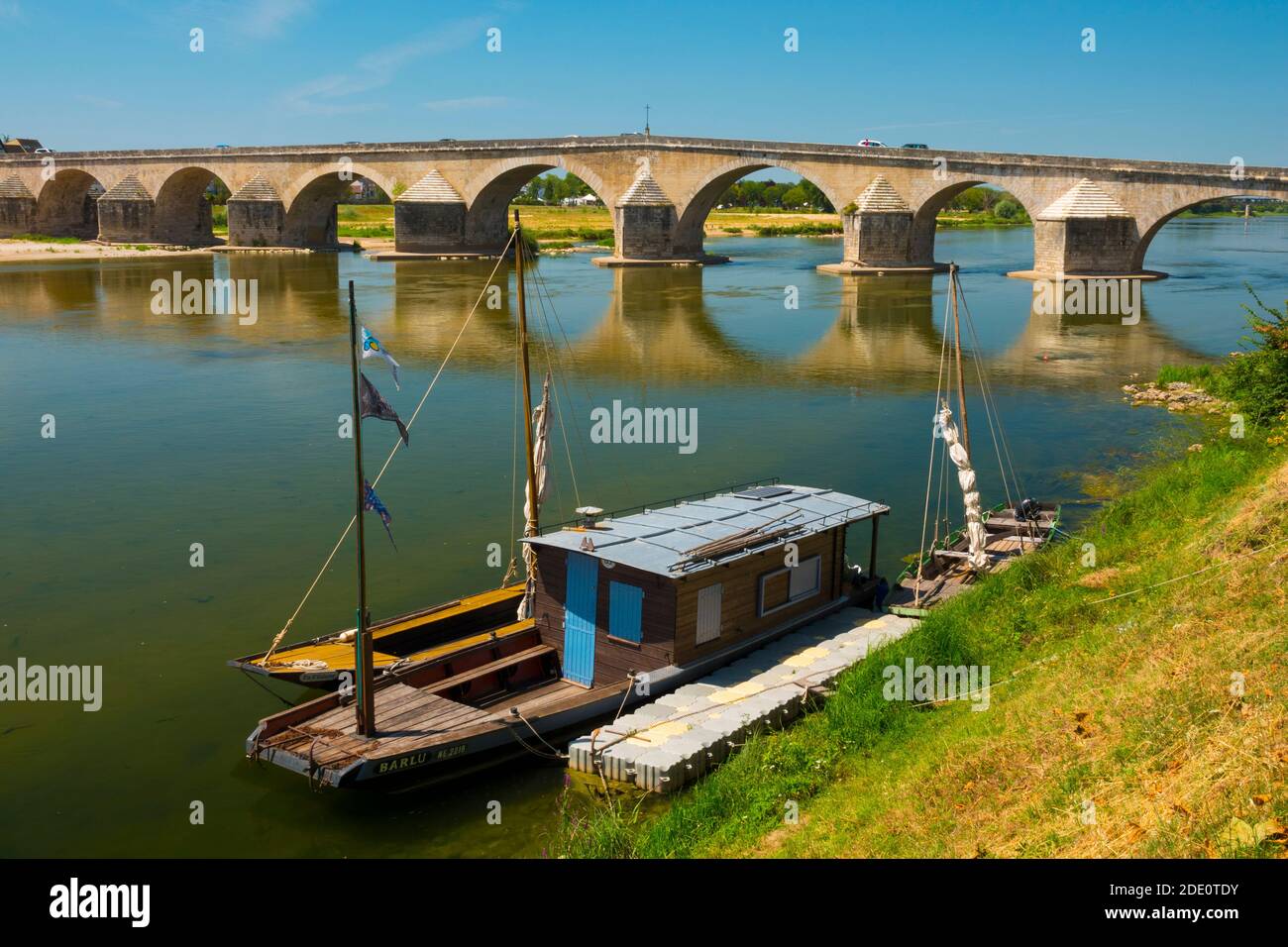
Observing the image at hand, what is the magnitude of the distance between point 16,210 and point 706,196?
144 ft

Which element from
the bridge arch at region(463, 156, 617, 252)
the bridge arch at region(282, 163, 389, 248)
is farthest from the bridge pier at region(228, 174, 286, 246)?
the bridge arch at region(463, 156, 617, 252)

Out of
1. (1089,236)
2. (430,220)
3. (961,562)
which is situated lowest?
(961,562)

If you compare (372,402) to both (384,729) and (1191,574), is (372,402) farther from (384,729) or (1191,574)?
(1191,574)

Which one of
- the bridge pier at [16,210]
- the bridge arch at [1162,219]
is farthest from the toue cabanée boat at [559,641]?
the bridge pier at [16,210]

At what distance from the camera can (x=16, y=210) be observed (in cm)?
7288

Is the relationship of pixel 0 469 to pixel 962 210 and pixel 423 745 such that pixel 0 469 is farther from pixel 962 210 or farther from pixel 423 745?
pixel 962 210

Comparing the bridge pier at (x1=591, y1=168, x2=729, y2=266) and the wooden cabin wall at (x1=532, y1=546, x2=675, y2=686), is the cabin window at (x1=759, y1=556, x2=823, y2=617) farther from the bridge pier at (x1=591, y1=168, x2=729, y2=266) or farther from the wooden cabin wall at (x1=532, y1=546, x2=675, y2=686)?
the bridge pier at (x1=591, y1=168, x2=729, y2=266)

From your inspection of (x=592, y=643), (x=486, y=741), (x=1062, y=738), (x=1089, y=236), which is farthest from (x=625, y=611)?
(x=1089, y=236)

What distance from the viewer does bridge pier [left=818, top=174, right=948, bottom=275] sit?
5084 cm

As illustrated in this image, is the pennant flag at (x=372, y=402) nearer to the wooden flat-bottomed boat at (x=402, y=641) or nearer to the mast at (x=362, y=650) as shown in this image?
the mast at (x=362, y=650)

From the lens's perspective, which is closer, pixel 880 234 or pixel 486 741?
pixel 486 741

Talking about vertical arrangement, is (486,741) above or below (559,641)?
below
